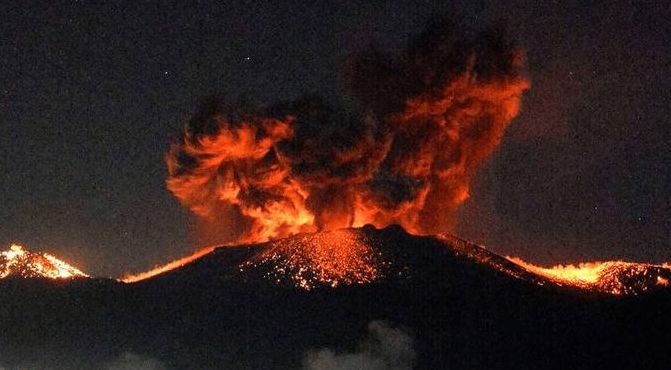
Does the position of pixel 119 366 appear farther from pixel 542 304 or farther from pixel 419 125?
pixel 419 125

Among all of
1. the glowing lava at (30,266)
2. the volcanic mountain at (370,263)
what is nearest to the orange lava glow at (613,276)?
the volcanic mountain at (370,263)

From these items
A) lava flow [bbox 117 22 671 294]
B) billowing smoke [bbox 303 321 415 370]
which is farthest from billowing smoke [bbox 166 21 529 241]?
billowing smoke [bbox 303 321 415 370]

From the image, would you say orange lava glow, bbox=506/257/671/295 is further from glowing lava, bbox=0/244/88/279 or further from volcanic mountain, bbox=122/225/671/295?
glowing lava, bbox=0/244/88/279

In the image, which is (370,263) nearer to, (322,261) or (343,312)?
(322,261)

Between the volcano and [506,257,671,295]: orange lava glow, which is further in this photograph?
[506,257,671,295]: orange lava glow

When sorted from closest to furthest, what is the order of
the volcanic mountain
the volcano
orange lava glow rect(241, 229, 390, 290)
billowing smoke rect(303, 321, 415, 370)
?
1. billowing smoke rect(303, 321, 415, 370)
2. the volcano
3. orange lava glow rect(241, 229, 390, 290)
4. the volcanic mountain

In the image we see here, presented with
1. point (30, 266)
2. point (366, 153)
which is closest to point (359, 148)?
point (366, 153)
